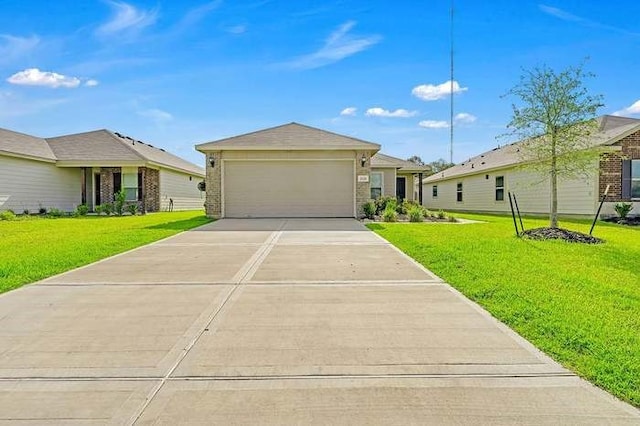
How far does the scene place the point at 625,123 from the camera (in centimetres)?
1859

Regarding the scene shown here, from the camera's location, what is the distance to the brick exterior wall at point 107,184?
22094 millimetres

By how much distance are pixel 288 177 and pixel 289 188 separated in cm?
45

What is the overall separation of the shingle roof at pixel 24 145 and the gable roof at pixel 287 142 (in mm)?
9142

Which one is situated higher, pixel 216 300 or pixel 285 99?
pixel 285 99

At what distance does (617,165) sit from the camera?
1634 cm

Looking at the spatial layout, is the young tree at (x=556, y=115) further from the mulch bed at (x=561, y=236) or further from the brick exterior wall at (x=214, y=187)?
the brick exterior wall at (x=214, y=187)

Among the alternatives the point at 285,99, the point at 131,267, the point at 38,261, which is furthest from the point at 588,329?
the point at 285,99

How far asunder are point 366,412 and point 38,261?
6974 millimetres

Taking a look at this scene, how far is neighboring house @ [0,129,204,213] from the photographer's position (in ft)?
62.2

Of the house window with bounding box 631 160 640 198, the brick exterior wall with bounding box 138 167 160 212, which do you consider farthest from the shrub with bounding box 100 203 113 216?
the house window with bounding box 631 160 640 198

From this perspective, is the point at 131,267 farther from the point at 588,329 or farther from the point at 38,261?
the point at 588,329

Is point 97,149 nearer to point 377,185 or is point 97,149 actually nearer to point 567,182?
point 377,185

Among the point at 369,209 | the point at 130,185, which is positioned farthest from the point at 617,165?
the point at 130,185

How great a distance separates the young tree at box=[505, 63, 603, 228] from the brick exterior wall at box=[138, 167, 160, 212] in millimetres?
18024
